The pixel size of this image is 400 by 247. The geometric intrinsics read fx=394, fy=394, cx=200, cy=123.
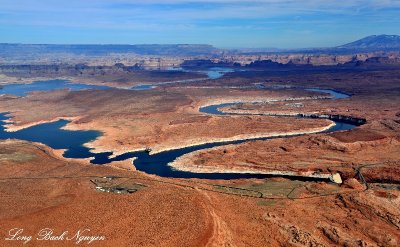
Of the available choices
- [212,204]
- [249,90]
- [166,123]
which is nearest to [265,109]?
[166,123]

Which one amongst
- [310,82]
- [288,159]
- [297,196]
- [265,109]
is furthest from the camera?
[310,82]

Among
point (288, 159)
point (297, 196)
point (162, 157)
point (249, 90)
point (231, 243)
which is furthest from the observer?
point (249, 90)

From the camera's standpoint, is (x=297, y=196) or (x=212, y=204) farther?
(x=297, y=196)

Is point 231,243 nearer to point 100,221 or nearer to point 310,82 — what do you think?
point 100,221

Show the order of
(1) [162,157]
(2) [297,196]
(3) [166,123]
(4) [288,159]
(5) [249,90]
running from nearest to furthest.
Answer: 1. (2) [297,196]
2. (4) [288,159]
3. (1) [162,157]
4. (3) [166,123]
5. (5) [249,90]

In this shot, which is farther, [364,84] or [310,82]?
[310,82]

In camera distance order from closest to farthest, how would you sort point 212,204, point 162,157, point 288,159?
point 212,204
point 288,159
point 162,157

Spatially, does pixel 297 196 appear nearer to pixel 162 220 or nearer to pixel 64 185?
pixel 162 220

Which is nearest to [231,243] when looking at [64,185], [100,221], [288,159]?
[100,221]
